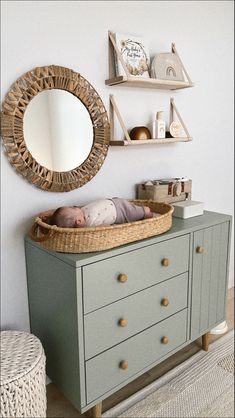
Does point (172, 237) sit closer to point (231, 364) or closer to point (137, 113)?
point (137, 113)

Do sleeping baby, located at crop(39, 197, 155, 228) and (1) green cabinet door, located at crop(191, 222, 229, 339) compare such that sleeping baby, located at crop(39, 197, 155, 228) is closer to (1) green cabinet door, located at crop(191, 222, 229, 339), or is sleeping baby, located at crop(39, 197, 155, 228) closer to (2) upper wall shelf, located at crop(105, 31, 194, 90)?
(1) green cabinet door, located at crop(191, 222, 229, 339)

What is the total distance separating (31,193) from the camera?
160 cm

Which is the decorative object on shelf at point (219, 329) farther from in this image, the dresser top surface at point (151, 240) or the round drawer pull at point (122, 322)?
the round drawer pull at point (122, 322)

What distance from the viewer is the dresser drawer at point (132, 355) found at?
1.45 m

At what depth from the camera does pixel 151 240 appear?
5.03ft

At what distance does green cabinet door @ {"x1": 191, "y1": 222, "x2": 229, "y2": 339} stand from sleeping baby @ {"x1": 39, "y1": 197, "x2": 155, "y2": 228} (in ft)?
1.25

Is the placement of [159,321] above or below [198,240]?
below

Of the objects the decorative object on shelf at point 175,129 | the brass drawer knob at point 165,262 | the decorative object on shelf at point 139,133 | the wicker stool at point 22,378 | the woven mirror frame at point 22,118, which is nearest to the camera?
the wicker stool at point 22,378

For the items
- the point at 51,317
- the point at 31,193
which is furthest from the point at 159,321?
the point at 31,193

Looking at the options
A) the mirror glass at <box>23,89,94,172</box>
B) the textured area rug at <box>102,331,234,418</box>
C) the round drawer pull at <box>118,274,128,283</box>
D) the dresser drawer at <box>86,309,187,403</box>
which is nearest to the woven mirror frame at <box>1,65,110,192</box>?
the mirror glass at <box>23,89,94,172</box>

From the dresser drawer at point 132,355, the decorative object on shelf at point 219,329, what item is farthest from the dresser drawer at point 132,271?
the decorative object on shelf at point 219,329

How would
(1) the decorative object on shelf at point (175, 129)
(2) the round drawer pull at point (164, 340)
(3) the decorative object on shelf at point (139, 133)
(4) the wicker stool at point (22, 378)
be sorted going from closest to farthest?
(4) the wicker stool at point (22, 378) → (2) the round drawer pull at point (164, 340) → (3) the decorative object on shelf at point (139, 133) → (1) the decorative object on shelf at point (175, 129)

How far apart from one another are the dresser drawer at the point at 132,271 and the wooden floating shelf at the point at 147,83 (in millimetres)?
796

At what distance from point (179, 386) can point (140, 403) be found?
24 cm
